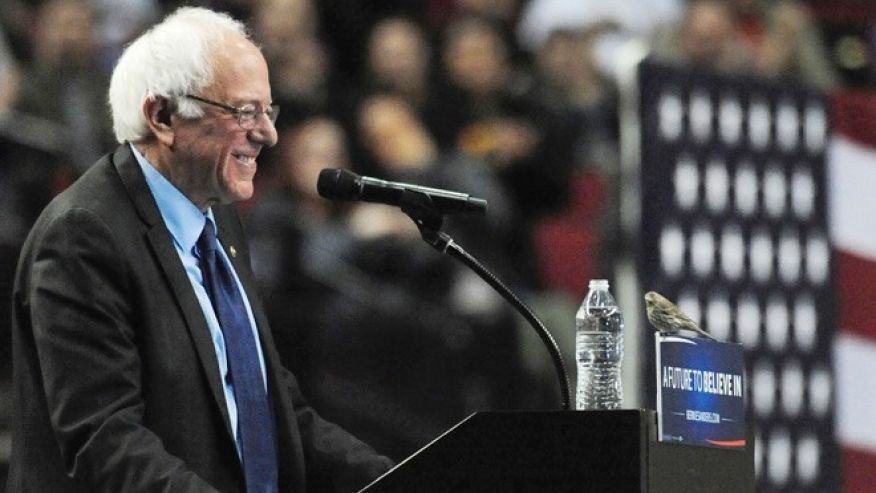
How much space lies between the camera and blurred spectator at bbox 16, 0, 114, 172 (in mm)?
7219

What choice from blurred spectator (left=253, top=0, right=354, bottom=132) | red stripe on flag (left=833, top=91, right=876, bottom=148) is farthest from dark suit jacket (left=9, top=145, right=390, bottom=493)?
blurred spectator (left=253, top=0, right=354, bottom=132)

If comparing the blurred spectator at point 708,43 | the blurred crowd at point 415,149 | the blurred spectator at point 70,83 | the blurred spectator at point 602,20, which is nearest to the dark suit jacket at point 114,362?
the blurred crowd at point 415,149

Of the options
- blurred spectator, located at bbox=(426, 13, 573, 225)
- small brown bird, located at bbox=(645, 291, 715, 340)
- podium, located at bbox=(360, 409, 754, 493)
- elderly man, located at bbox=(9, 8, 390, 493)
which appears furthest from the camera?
blurred spectator, located at bbox=(426, 13, 573, 225)

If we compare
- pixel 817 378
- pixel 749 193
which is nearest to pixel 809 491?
pixel 817 378

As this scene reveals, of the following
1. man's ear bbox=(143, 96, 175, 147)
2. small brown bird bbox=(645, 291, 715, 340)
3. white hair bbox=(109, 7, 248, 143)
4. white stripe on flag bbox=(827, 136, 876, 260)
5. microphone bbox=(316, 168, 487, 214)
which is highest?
white stripe on flag bbox=(827, 136, 876, 260)

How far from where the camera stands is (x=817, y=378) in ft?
21.1

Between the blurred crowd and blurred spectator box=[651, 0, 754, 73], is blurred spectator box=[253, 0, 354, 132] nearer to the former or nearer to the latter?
the blurred crowd

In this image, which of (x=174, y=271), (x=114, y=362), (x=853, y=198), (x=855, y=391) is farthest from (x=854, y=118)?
(x=114, y=362)

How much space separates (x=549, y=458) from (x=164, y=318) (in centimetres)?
76

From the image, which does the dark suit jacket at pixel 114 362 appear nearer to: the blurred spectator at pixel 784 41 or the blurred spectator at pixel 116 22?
the blurred spectator at pixel 116 22

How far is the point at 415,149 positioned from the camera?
824cm

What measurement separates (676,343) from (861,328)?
3664mm

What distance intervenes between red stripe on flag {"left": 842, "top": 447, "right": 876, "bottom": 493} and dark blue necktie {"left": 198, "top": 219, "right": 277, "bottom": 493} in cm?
356

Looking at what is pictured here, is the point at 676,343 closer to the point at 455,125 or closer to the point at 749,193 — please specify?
the point at 749,193
